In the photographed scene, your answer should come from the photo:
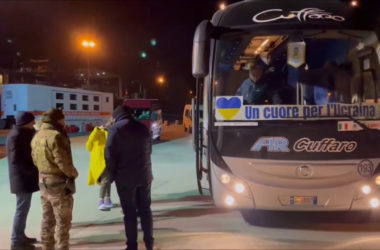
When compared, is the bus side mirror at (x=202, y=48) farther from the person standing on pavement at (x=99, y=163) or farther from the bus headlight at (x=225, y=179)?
the person standing on pavement at (x=99, y=163)

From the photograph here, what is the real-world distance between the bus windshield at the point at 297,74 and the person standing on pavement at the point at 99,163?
232 cm

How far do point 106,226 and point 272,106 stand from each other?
10.3 feet

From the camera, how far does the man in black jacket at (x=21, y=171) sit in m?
5.48

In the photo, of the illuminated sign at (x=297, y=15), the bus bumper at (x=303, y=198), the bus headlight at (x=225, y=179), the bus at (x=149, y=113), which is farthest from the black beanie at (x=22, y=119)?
the bus at (x=149, y=113)

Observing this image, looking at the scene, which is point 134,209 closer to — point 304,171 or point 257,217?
point 304,171

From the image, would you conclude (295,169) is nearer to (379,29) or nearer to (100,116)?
(379,29)

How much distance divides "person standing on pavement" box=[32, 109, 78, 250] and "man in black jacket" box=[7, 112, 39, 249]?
1.86 ft

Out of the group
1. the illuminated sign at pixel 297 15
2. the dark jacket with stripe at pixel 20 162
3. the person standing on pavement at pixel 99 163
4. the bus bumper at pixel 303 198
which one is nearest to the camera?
the dark jacket with stripe at pixel 20 162

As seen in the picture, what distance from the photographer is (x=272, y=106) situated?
6.19m

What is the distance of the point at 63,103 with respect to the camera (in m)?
30.1

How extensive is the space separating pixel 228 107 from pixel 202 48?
3.03 feet

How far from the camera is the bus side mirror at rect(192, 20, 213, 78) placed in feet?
20.0

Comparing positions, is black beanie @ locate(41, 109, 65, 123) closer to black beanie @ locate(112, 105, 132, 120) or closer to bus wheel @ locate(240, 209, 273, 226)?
black beanie @ locate(112, 105, 132, 120)

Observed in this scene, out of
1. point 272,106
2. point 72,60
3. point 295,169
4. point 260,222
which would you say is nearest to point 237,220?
point 260,222
